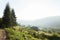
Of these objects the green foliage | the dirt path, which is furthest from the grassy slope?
the green foliage

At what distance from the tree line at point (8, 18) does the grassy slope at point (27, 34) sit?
10.0 inches

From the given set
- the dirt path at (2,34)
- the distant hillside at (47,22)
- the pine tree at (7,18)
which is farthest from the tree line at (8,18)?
the dirt path at (2,34)

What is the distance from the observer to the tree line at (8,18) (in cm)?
568

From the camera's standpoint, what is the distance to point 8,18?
5.80 m

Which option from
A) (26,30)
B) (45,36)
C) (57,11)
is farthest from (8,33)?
(57,11)

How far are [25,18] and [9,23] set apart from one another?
0.51m

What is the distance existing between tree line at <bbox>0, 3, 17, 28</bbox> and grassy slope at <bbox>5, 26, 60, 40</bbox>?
0.25 meters

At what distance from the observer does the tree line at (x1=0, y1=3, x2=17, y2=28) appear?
5.68m

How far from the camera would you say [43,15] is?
5730mm

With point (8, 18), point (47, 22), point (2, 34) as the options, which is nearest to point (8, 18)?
point (8, 18)

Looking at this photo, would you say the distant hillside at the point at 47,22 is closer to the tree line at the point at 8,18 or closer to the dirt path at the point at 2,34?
the tree line at the point at 8,18

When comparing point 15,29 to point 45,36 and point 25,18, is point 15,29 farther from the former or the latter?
point 45,36

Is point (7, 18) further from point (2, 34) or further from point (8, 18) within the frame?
point (2, 34)

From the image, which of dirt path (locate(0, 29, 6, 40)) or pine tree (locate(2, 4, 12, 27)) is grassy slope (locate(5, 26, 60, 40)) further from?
pine tree (locate(2, 4, 12, 27))
